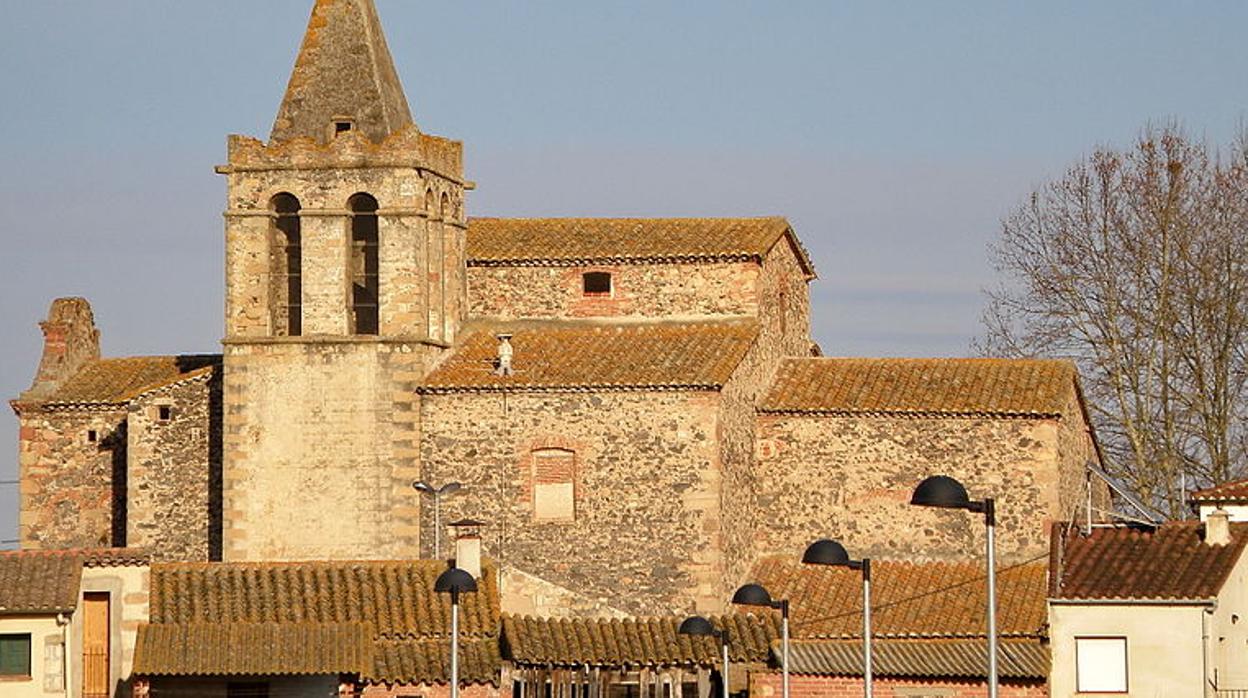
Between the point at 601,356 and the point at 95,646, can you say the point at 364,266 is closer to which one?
the point at 601,356

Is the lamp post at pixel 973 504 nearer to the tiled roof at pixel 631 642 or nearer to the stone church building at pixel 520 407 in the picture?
the tiled roof at pixel 631 642

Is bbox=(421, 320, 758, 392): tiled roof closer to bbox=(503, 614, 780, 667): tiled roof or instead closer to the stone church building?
the stone church building

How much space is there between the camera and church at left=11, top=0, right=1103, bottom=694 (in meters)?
50.7

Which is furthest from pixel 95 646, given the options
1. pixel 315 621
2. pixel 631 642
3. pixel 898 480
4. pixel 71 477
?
pixel 898 480

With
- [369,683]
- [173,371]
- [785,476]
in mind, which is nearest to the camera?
[369,683]

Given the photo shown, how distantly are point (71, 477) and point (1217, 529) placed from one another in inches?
872

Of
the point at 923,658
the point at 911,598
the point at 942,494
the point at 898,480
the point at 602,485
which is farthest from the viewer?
the point at 898,480

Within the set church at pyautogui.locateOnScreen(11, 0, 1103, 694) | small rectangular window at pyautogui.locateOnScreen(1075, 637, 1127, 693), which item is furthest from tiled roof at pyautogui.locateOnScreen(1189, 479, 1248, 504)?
small rectangular window at pyautogui.locateOnScreen(1075, 637, 1127, 693)

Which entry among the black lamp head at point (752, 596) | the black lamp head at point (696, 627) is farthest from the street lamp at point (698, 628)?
the black lamp head at point (752, 596)

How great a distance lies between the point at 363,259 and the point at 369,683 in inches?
359

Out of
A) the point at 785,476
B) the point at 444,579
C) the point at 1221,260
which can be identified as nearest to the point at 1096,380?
the point at 1221,260

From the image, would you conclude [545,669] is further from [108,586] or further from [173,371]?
[173,371]

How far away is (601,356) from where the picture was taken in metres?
52.4

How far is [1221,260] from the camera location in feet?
192
